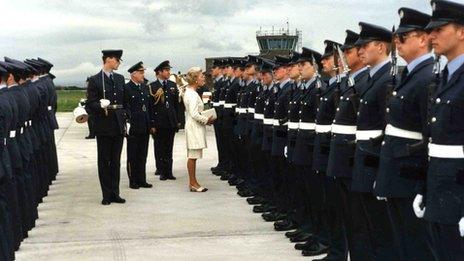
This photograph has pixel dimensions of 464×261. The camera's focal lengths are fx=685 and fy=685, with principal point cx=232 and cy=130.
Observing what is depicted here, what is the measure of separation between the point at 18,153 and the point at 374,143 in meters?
3.69

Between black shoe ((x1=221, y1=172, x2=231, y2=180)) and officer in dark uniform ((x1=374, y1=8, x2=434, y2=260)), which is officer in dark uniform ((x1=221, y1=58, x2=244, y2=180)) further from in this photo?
officer in dark uniform ((x1=374, y1=8, x2=434, y2=260))

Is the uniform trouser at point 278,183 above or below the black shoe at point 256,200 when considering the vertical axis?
above

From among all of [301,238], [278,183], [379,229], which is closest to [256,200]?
[278,183]

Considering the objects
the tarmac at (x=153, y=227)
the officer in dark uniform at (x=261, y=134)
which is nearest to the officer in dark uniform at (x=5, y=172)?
the tarmac at (x=153, y=227)

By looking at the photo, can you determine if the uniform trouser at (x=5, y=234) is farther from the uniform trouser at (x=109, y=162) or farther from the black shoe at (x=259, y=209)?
the black shoe at (x=259, y=209)

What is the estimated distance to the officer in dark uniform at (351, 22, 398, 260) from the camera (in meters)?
4.95

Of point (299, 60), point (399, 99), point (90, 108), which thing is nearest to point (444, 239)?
point (399, 99)

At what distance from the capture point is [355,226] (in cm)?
528

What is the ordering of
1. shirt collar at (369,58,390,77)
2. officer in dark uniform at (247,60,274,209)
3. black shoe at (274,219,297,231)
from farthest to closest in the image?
officer in dark uniform at (247,60,274,209), black shoe at (274,219,297,231), shirt collar at (369,58,390,77)

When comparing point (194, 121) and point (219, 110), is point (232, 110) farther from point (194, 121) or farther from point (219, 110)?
point (194, 121)

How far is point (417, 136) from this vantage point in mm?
4469

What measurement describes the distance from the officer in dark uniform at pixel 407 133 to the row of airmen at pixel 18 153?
3.36m

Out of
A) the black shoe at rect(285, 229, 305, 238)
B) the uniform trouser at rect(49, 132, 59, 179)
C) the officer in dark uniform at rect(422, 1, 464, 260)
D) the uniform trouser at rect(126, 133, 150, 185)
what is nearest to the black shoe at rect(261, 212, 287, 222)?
the black shoe at rect(285, 229, 305, 238)

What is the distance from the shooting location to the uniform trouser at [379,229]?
16.3ft
